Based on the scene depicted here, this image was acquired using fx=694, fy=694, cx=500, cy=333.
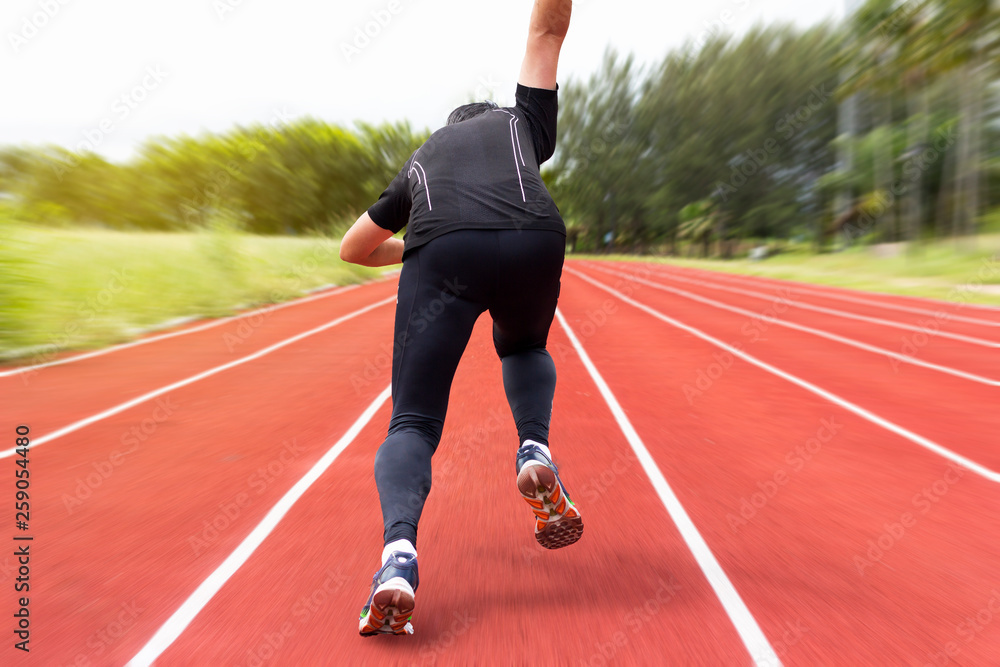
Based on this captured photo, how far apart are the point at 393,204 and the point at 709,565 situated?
6.41 feet

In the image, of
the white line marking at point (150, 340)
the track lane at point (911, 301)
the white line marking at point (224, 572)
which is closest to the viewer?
the white line marking at point (224, 572)

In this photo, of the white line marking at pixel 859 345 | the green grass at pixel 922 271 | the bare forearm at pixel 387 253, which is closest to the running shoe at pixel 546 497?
the bare forearm at pixel 387 253

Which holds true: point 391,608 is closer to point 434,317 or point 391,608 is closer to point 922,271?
point 434,317

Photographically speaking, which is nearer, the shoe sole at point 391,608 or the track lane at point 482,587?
the shoe sole at point 391,608

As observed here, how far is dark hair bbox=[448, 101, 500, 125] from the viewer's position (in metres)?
2.48

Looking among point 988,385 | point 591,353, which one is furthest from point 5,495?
point 988,385

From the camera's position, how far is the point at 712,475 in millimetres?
4090

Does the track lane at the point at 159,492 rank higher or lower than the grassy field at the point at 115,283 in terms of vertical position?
lower

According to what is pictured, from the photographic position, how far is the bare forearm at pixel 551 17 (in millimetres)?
2252

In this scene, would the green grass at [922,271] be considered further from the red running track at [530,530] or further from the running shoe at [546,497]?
the running shoe at [546,497]

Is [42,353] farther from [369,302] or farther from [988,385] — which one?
[988,385]

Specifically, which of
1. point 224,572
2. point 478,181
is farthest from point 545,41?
point 224,572

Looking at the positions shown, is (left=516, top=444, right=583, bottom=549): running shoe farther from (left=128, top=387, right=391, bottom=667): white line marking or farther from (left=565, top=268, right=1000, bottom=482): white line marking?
(left=565, top=268, right=1000, bottom=482): white line marking

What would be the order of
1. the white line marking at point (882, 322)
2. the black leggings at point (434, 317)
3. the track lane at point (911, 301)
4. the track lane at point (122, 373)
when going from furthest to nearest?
→ the track lane at point (911, 301)
the white line marking at point (882, 322)
the track lane at point (122, 373)
the black leggings at point (434, 317)
